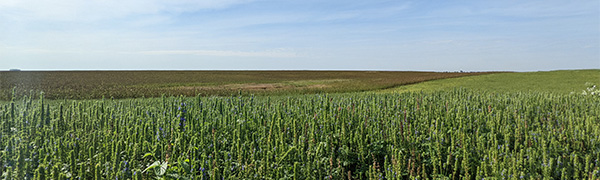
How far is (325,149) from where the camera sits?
15.3ft

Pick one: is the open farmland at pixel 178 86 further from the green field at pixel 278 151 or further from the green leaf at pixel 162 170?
the green leaf at pixel 162 170

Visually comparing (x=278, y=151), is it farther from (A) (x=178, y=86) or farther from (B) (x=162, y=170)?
(A) (x=178, y=86)

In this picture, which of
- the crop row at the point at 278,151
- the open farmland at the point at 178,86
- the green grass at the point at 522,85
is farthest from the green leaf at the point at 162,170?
the green grass at the point at 522,85

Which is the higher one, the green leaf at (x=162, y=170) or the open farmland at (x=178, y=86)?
the green leaf at (x=162, y=170)

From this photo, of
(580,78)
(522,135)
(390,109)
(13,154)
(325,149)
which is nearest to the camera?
(13,154)

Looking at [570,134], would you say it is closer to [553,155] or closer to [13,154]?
[553,155]

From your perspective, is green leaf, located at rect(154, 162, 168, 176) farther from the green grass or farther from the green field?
the green grass

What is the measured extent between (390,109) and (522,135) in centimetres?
215

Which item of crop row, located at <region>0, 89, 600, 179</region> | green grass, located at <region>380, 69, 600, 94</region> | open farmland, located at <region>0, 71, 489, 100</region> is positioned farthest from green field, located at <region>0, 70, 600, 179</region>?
green grass, located at <region>380, 69, 600, 94</region>

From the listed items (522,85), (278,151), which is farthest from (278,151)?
(522,85)

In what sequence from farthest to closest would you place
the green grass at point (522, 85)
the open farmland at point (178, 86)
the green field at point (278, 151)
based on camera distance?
the green grass at point (522, 85)
the open farmland at point (178, 86)
the green field at point (278, 151)

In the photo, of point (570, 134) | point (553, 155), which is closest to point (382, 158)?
point (553, 155)

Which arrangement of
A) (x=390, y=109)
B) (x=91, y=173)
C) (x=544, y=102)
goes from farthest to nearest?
1. (x=544, y=102)
2. (x=390, y=109)
3. (x=91, y=173)

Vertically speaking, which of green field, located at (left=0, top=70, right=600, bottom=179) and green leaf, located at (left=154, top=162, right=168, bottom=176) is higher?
green leaf, located at (left=154, top=162, right=168, bottom=176)
